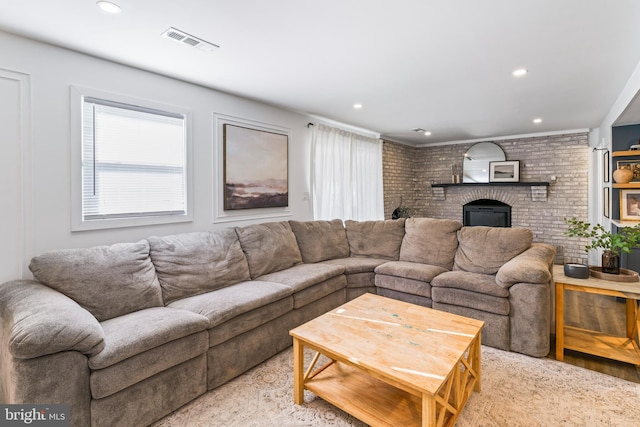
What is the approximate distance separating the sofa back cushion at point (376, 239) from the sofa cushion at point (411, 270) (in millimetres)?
415

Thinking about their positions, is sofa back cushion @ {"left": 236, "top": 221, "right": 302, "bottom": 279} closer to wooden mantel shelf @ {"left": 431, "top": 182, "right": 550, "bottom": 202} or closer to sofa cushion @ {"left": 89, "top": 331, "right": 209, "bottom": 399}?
sofa cushion @ {"left": 89, "top": 331, "right": 209, "bottom": 399}

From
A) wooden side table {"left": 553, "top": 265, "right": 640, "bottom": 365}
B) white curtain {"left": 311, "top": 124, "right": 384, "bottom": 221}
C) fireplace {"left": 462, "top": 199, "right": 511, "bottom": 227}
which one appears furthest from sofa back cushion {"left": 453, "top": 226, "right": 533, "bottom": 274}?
fireplace {"left": 462, "top": 199, "right": 511, "bottom": 227}

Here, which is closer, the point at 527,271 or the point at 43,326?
the point at 43,326

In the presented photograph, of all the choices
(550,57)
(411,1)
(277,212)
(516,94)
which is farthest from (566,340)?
(277,212)

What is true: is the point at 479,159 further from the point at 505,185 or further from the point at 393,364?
the point at 393,364

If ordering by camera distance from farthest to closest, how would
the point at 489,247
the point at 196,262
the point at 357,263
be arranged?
the point at 357,263, the point at 489,247, the point at 196,262

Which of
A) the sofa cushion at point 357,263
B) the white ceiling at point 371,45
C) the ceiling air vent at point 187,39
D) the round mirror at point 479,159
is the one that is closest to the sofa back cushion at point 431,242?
the sofa cushion at point 357,263

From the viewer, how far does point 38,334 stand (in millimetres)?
1474

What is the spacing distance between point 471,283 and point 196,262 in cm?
238

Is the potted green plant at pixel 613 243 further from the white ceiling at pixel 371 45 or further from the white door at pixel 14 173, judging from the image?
the white door at pixel 14 173

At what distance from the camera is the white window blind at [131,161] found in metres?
2.55

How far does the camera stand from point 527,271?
8.57ft

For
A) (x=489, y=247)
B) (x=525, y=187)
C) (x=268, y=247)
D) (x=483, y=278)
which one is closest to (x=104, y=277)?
(x=268, y=247)

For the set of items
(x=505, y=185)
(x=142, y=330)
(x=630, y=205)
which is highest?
(x=505, y=185)
